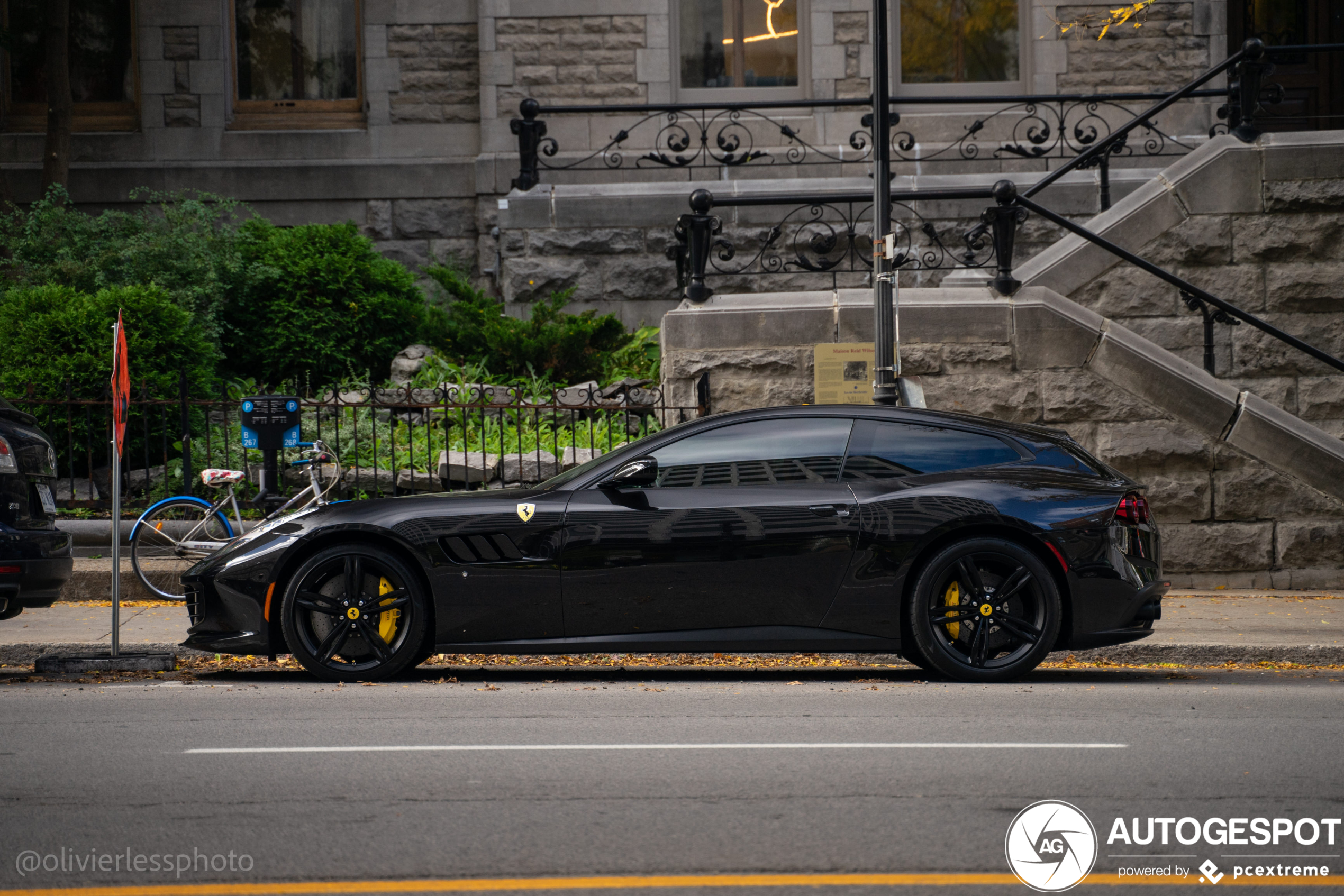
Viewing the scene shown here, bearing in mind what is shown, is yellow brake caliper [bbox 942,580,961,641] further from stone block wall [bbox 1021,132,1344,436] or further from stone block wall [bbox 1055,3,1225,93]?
stone block wall [bbox 1055,3,1225,93]

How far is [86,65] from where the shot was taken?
17078 mm

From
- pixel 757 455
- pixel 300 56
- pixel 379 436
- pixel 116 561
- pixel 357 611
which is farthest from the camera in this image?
pixel 300 56

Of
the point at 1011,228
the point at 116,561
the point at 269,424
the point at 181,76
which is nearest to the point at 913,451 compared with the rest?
the point at 1011,228

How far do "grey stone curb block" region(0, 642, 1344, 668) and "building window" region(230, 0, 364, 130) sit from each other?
10.3 metres

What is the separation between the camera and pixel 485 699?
6785 mm

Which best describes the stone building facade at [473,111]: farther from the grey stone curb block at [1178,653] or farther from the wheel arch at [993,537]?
the wheel arch at [993,537]

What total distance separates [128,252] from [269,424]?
4.01m

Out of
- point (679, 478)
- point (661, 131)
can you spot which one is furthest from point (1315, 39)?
point (679, 478)

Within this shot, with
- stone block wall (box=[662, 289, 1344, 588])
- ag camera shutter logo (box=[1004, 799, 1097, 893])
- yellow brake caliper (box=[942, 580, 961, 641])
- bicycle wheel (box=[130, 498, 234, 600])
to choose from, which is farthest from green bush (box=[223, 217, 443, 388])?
ag camera shutter logo (box=[1004, 799, 1097, 893])

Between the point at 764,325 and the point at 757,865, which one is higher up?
the point at 764,325

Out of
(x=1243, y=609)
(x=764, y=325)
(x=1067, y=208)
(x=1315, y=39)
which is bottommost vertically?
(x=1243, y=609)

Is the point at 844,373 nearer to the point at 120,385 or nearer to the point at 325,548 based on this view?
the point at 325,548

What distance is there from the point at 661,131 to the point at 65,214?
6.82m

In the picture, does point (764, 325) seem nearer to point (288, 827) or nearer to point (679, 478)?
point (679, 478)
